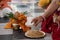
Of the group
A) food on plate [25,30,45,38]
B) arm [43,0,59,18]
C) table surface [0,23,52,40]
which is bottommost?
table surface [0,23,52,40]

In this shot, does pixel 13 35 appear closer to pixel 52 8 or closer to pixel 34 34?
pixel 34 34

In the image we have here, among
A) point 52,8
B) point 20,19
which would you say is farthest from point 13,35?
point 52,8

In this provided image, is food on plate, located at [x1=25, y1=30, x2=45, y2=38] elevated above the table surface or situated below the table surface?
above

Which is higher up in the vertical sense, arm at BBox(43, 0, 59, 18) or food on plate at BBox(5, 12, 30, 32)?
arm at BBox(43, 0, 59, 18)

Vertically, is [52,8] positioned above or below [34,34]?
above

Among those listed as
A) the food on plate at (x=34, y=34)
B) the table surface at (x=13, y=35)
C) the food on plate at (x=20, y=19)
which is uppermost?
the food on plate at (x=20, y=19)

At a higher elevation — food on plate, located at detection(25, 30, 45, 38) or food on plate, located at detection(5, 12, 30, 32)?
food on plate, located at detection(5, 12, 30, 32)

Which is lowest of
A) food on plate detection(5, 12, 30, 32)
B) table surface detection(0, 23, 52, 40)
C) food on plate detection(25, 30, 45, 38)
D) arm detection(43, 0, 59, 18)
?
table surface detection(0, 23, 52, 40)

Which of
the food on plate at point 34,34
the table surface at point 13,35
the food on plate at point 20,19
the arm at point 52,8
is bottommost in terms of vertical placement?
the table surface at point 13,35

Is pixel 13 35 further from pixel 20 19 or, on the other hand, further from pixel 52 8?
pixel 52 8

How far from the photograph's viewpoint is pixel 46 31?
0.88m

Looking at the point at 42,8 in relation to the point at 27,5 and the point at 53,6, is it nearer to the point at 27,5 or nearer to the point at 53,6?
the point at 27,5


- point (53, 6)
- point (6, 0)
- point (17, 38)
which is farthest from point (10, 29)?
point (6, 0)

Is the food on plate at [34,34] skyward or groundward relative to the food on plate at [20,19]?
groundward
